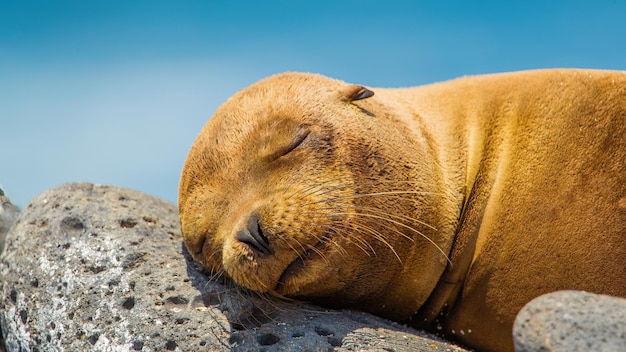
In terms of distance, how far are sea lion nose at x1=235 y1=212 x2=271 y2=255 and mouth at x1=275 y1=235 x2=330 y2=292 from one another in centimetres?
18

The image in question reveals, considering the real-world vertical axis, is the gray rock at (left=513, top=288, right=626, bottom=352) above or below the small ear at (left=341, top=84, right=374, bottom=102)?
below

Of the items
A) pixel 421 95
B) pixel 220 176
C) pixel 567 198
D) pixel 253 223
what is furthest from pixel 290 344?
pixel 421 95

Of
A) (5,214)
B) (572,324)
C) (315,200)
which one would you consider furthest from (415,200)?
(5,214)

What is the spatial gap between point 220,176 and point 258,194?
329mm

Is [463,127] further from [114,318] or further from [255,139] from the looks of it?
[114,318]

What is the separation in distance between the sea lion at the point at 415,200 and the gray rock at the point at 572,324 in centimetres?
114

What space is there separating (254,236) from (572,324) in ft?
5.57

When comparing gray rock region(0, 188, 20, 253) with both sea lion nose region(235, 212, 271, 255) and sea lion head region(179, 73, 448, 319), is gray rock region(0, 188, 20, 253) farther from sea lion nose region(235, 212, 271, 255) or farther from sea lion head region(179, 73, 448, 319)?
sea lion nose region(235, 212, 271, 255)

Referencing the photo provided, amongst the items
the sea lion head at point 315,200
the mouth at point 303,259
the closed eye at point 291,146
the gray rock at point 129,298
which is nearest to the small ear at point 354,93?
the sea lion head at point 315,200

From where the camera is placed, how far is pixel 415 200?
4.20m

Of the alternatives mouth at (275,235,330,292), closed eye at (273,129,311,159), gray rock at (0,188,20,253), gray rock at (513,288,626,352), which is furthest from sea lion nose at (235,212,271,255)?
gray rock at (0,188,20,253)

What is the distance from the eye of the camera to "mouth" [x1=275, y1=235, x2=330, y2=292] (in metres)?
3.96

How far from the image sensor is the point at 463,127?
472cm

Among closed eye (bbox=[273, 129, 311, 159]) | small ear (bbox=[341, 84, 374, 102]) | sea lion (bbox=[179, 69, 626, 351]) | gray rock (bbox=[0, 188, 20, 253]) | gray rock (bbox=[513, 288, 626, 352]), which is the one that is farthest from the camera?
gray rock (bbox=[0, 188, 20, 253])
